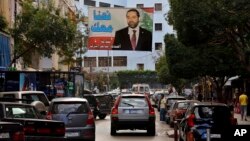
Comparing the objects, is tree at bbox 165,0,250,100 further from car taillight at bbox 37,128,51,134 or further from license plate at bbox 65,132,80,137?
car taillight at bbox 37,128,51,134

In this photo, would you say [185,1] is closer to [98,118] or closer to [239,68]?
[239,68]

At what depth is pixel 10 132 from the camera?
36.7 feet

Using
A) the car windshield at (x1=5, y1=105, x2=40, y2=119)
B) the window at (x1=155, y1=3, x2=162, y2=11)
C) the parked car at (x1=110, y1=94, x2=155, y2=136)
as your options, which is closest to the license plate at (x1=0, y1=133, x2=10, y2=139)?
the car windshield at (x1=5, y1=105, x2=40, y2=119)

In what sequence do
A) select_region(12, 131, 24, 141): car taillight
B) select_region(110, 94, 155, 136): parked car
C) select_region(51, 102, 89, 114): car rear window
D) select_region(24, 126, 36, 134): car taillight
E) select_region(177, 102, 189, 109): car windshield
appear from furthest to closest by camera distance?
select_region(177, 102, 189, 109): car windshield, select_region(110, 94, 155, 136): parked car, select_region(51, 102, 89, 114): car rear window, select_region(24, 126, 36, 134): car taillight, select_region(12, 131, 24, 141): car taillight

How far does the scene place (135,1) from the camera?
109m

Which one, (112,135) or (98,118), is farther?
(98,118)

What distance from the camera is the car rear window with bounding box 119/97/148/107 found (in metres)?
25.1

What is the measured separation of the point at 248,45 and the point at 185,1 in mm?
5259

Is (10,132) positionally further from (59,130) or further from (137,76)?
(137,76)

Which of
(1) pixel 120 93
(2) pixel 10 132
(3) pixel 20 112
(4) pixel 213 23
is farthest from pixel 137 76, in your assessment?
(2) pixel 10 132

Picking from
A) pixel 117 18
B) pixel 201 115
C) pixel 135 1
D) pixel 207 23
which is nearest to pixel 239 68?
pixel 117 18

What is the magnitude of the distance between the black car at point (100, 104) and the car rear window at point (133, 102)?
13.6 m

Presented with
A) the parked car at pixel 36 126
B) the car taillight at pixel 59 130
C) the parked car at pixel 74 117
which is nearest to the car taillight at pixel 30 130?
the parked car at pixel 36 126

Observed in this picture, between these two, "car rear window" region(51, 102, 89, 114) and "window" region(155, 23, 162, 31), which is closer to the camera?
"car rear window" region(51, 102, 89, 114)
